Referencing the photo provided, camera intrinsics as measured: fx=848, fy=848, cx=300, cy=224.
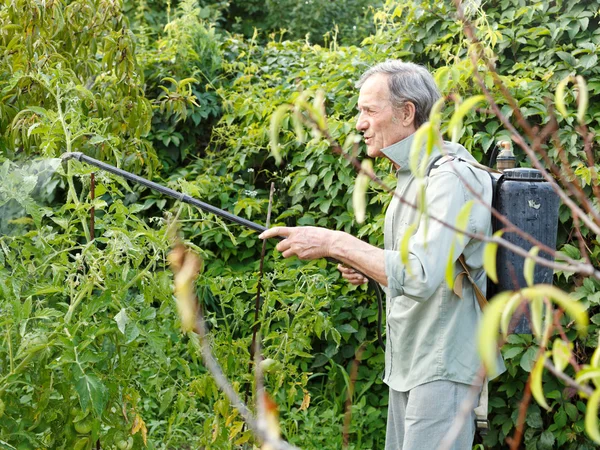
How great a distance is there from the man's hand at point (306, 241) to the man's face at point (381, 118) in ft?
1.13

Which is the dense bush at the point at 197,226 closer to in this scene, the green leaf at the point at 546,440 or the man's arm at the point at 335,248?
the green leaf at the point at 546,440

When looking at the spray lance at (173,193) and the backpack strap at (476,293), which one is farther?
the spray lance at (173,193)

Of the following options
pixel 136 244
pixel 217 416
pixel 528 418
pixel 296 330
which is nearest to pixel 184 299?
pixel 136 244

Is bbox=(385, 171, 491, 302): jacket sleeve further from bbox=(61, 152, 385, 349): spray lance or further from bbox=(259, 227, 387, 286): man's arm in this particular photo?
bbox=(61, 152, 385, 349): spray lance

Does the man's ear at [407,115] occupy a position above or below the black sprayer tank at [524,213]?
above

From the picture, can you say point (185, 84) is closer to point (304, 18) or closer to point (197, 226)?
point (197, 226)

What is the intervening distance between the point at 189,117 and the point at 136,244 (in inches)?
102

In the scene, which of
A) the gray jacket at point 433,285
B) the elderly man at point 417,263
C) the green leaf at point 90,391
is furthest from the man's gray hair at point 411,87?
the green leaf at point 90,391

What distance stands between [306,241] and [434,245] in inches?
15.6

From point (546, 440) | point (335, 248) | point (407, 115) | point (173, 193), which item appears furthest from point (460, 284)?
point (546, 440)

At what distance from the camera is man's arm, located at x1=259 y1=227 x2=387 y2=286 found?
226 cm

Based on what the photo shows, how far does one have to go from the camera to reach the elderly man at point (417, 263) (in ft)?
7.25

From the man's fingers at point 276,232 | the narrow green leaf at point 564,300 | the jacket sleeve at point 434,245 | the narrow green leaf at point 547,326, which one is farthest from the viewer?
the man's fingers at point 276,232

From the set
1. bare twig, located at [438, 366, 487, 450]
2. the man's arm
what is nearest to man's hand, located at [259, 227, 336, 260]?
the man's arm
